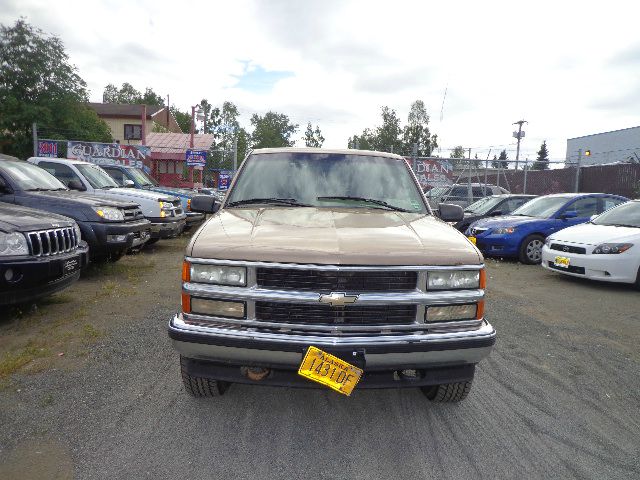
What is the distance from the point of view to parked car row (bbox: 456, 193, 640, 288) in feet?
23.3

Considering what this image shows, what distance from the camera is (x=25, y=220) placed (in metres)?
4.73

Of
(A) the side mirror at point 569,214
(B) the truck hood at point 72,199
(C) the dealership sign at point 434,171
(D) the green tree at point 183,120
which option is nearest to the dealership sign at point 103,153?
(B) the truck hood at point 72,199

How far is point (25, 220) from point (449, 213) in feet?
13.6

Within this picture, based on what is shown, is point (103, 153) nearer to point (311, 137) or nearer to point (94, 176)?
point (94, 176)

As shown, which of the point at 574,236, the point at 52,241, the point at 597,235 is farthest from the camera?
the point at 574,236

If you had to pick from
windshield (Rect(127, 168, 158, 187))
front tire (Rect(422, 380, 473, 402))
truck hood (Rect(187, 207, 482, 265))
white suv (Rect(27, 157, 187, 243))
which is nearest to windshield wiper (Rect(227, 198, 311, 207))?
truck hood (Rect(187, 207, 482, 265))

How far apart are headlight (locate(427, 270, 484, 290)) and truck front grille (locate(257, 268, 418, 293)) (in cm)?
14

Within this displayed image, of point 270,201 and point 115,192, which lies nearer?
point 270,201

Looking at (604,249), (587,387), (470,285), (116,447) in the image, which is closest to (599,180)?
(604,249)

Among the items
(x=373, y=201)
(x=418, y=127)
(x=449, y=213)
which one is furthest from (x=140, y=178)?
(x=418, y=127)

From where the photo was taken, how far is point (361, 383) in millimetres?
2637

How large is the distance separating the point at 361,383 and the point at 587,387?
2172 mm

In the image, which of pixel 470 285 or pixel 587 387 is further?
pixel 587 387

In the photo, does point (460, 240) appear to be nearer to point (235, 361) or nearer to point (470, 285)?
point (470, 285)
